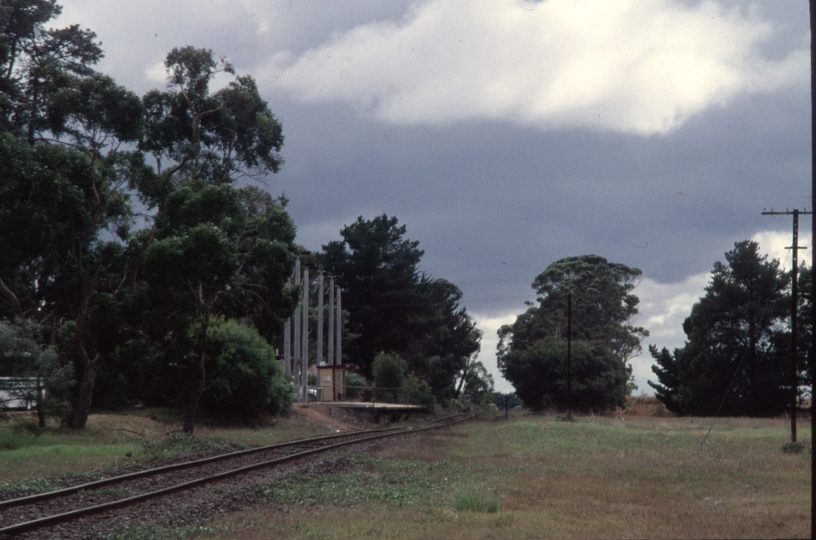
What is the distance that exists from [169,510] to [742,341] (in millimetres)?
56527

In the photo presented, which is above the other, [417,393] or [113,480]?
[113,480]

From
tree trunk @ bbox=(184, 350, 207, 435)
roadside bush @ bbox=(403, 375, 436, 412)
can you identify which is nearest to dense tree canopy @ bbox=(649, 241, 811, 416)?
roadside bush @ bbox=(403, 375, 436, 412)

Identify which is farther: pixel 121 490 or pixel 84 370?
pixel 84 370

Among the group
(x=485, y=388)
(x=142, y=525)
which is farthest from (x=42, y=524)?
(x=485, y=388)

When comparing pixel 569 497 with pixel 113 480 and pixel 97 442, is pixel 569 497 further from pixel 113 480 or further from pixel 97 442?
pixel 97 442

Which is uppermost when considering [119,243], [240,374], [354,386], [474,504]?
[119,243]

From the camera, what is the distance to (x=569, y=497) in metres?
14.4

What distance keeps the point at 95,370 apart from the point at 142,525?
21.4 m

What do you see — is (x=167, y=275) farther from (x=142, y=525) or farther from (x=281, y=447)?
(x=142, y=525)

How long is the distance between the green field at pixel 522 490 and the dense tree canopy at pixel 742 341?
31.9 meters

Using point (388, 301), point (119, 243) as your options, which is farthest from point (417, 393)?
point (119, 243)

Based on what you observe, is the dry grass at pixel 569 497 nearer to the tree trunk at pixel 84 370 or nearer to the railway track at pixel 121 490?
the railway track at pixel 121 490

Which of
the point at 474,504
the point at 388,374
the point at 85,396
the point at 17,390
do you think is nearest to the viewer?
the point at 474,504

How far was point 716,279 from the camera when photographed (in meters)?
62.3
